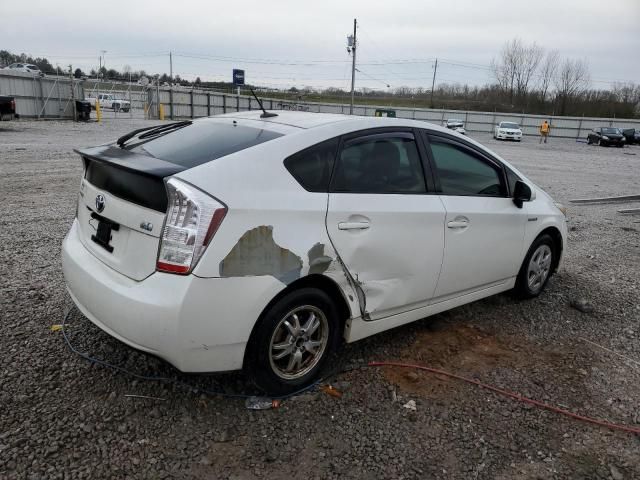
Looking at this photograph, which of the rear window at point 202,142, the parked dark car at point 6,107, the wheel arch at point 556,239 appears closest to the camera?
the rear window at point 202,142

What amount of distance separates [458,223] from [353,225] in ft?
3.33

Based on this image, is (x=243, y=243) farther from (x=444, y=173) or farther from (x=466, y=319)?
(x=466, y=319)

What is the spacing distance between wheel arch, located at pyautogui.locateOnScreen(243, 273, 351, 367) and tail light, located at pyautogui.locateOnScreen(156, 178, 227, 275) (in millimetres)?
490

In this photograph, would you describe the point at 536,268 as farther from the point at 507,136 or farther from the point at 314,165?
the point at 507,136

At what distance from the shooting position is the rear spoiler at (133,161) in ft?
8.65

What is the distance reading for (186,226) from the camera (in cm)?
249

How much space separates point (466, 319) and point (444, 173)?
1.38 meters

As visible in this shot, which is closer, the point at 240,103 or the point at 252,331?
the point at 252,331

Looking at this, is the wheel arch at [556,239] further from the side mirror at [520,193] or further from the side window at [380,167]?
the side window at [380,167]

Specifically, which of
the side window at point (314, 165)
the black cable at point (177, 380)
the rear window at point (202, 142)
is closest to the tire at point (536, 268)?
the black cable at point (177, 380)

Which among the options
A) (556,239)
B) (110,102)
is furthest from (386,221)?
(110,102)

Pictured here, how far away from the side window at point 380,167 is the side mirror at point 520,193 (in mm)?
1112

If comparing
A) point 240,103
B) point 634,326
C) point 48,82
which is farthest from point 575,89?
point 634,326

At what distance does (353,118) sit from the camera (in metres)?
Answer: 3.41
